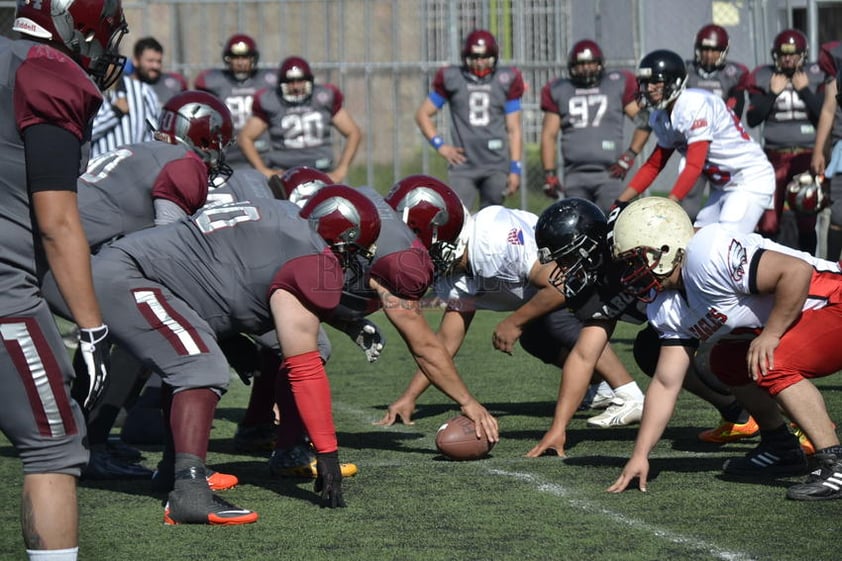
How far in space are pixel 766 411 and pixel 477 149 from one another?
6.45 meters

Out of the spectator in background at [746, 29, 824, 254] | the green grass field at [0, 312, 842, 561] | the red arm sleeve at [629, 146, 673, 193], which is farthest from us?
the spectator in background at [746, 29, 824, 254]

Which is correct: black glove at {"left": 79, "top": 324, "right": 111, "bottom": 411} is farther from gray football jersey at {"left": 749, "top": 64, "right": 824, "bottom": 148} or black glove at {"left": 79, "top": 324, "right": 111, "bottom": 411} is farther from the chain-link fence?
the chain-link fence

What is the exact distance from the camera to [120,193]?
5918 millimetres

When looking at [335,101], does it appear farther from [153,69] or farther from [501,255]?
[501,255]

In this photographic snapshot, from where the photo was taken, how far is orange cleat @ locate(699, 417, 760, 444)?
626cm

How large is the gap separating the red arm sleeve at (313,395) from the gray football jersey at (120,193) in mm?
1292

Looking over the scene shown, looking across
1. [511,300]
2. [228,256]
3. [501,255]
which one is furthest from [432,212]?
[228,256]

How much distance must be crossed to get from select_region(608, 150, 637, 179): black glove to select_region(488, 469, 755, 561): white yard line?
18.6ft

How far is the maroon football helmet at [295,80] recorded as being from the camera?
1137 centimetres

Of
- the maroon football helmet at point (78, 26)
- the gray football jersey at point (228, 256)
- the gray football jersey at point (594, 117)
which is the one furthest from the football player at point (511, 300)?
the gray football jersey at point (594, 117)

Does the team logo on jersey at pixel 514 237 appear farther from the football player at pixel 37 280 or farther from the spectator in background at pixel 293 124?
the spectator in background at pixel 293 124

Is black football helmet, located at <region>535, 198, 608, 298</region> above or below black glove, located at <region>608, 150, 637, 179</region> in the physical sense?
below

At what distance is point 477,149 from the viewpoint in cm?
1179

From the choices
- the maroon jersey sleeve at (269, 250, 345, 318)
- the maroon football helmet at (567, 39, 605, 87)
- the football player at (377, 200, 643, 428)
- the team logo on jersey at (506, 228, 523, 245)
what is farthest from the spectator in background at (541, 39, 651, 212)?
the maroon jersey sleeve at (269, 250, 345, 318)
